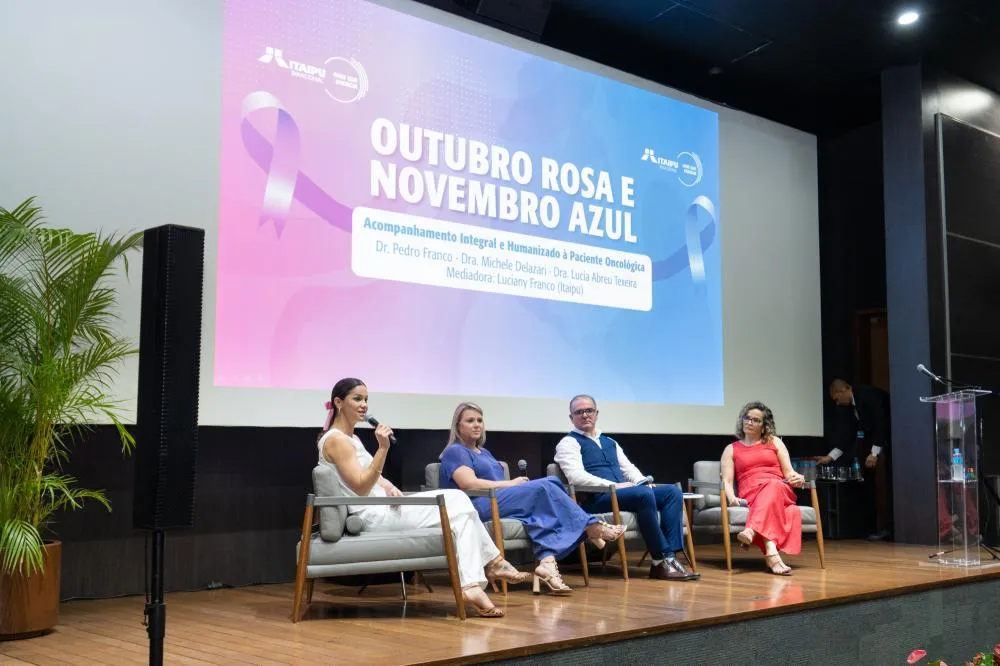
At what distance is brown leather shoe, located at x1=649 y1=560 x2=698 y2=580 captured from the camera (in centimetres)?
490

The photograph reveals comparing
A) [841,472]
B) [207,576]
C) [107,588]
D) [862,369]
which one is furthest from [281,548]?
[862,369]

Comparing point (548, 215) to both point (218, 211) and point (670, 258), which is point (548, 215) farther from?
point (218, 211)

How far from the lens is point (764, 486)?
528cm

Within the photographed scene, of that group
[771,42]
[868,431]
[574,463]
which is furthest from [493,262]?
[868,431]

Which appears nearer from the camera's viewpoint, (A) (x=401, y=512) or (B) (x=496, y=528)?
(A) (x=401, y=512)

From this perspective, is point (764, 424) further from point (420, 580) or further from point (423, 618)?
point (423, 618)

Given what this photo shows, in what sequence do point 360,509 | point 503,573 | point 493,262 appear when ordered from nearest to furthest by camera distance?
point 360,509 → point 503,573 → point 493,262

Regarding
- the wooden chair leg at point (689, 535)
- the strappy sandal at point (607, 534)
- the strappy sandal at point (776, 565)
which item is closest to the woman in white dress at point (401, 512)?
the strappy sandal at point (607, 534)

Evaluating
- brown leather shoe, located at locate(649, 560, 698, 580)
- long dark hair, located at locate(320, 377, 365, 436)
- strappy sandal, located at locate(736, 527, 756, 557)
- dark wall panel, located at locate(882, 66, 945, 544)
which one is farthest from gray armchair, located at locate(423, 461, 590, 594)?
dark wall panel, located at locate(882, 66, 945, 544)

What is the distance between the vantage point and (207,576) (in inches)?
183

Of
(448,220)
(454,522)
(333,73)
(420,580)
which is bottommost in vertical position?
(420,580)

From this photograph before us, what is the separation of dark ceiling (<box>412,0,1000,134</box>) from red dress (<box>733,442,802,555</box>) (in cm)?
278

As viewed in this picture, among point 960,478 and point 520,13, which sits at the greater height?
point 520,13

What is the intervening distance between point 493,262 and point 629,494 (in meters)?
1.45
